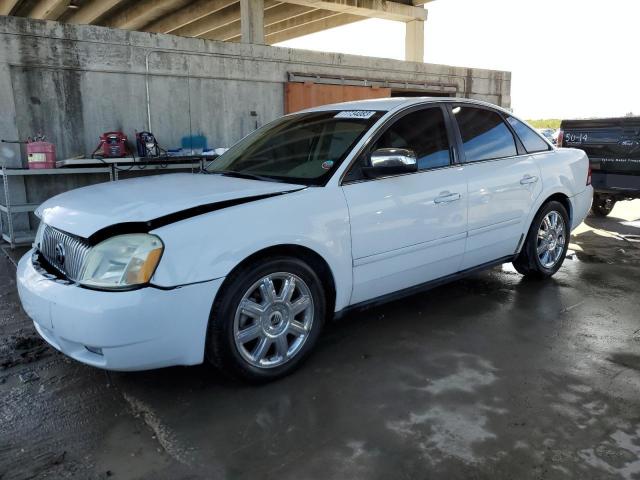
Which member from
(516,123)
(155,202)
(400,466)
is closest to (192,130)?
(516,123)

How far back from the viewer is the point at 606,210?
29.4 ft

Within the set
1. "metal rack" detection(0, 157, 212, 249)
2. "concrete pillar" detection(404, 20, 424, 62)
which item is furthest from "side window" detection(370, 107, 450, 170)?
"concrete pillar" detection(404, 20, 424, 62)

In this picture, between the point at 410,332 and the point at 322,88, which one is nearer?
the point at 410,332

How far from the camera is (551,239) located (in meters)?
5.02

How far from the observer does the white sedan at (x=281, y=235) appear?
265cm

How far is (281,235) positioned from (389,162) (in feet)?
2.98

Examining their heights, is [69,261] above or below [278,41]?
below

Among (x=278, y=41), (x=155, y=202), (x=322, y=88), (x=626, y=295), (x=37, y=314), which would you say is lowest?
(x=626, y=295)

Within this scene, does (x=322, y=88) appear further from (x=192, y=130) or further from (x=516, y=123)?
(x=516, y=123)

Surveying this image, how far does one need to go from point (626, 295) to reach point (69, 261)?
4.53 meters

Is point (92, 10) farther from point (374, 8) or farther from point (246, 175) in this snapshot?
point (246, 175)

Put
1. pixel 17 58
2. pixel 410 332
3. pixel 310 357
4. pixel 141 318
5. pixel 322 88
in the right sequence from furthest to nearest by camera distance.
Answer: pixel 322 88, pixel 17 58, pixel 410 332, pixel 310 357, pixel 141 318

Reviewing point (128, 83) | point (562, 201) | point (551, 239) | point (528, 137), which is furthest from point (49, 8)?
point (551, 239)

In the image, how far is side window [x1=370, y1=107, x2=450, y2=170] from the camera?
3.75 m
